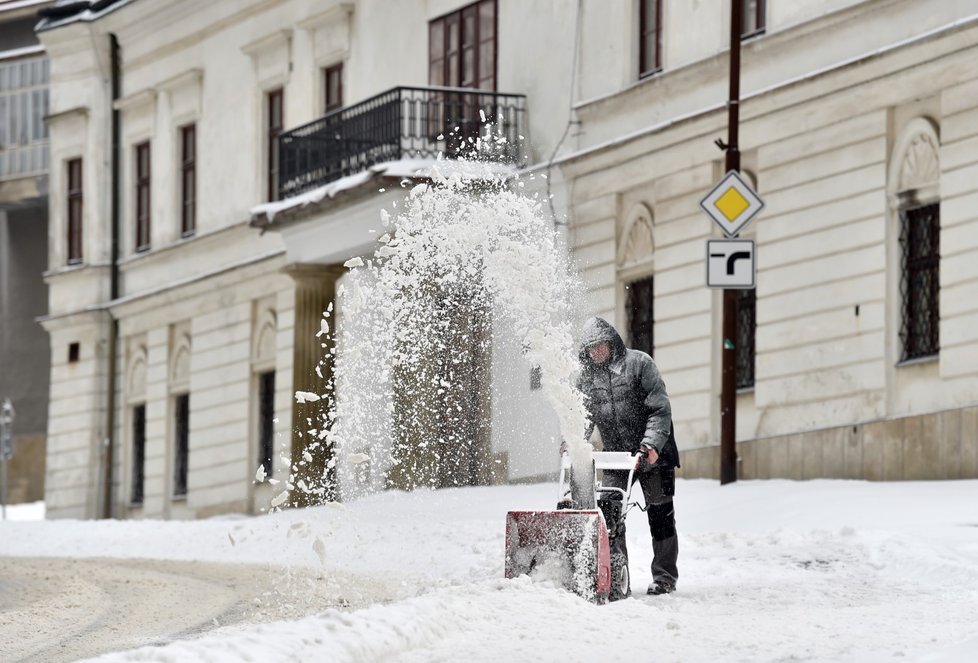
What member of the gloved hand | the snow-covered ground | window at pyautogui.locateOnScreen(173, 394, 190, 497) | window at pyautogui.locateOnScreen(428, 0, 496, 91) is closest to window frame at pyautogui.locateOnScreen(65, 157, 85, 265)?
window at pyautogui.locateOnScreen(173, 394, 190, 497)

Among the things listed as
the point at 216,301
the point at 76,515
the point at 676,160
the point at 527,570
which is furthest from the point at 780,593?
the point at 76,515

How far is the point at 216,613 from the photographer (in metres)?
15.0

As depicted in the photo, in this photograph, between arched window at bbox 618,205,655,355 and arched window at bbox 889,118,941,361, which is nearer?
arched window at bbox 889,118,941,361

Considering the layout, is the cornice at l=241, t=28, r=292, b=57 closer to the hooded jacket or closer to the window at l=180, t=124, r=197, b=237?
the window at l=180, t=124, r=197, b=237

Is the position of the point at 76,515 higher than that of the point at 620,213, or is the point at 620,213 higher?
the point at 620,213

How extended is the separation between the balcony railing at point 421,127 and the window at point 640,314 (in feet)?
9.99

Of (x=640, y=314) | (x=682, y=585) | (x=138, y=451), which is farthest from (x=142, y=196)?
(x=682, y=585)

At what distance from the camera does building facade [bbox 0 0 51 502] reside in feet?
177

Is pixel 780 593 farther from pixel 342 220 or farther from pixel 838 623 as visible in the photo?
pixel 342 220

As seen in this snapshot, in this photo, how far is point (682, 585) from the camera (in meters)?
14.9

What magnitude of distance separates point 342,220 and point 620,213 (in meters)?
5.25

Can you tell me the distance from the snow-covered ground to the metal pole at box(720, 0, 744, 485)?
362 millimetres

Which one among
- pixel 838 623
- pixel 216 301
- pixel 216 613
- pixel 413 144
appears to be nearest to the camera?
pixel 838 623

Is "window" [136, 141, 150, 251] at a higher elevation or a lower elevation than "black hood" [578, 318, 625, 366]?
higher
